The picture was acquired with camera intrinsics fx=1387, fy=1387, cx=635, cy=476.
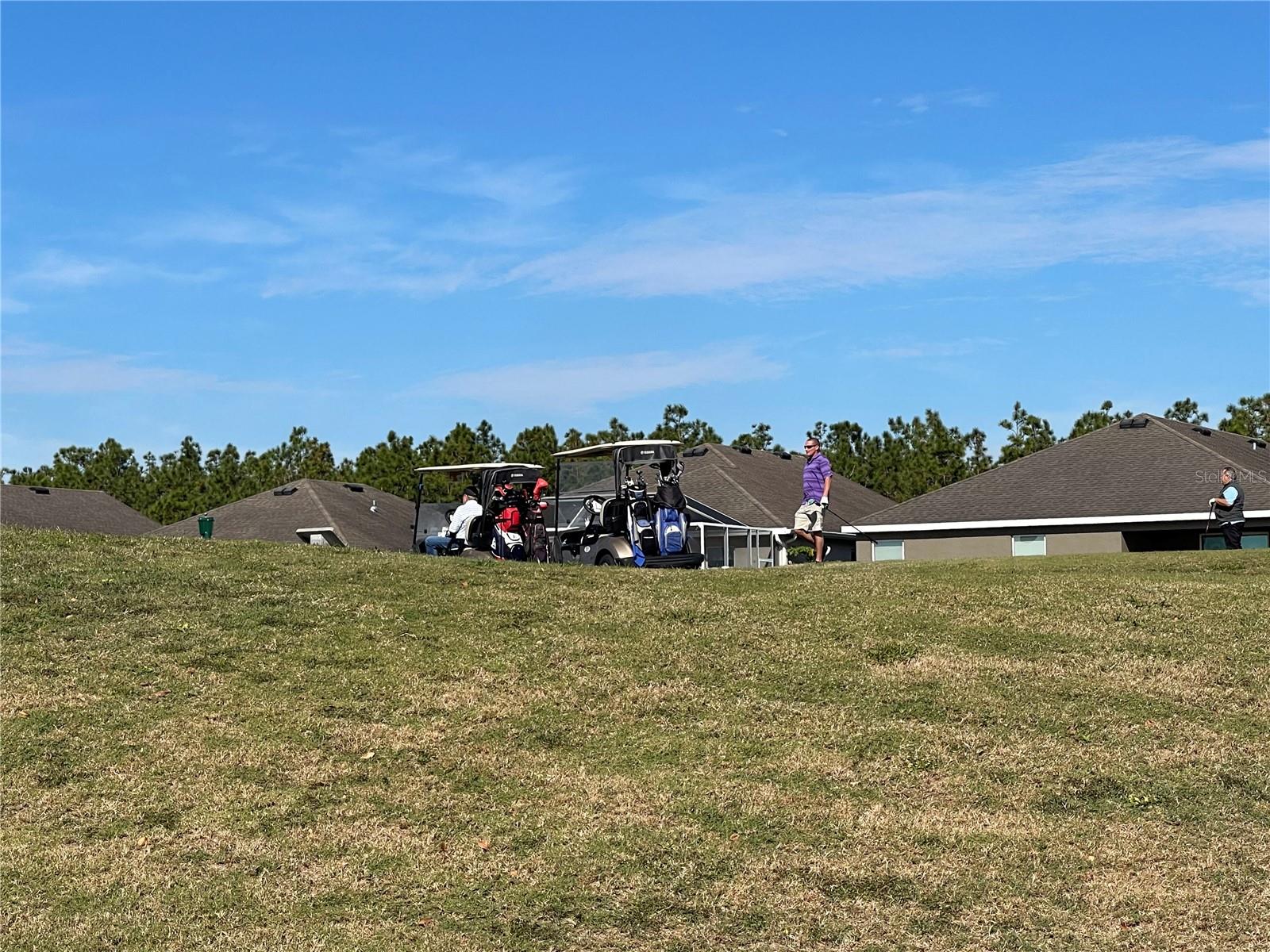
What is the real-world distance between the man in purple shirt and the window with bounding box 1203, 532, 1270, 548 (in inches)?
567

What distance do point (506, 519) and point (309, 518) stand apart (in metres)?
22.7

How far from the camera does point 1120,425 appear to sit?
36781 mm

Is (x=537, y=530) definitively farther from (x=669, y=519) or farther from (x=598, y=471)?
(x=669, y=519)

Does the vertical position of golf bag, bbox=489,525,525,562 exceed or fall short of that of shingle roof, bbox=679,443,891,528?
it falls short

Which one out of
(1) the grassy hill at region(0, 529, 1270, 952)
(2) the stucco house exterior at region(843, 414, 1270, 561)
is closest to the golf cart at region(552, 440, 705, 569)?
(1) the grassy hill at region(0, 529, 1270, 952)

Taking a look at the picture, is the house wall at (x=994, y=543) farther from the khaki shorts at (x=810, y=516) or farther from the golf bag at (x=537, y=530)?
the golf bag at (x=537, y=530)

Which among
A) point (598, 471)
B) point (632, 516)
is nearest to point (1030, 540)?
point (598, 471)

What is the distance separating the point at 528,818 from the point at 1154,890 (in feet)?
14.1

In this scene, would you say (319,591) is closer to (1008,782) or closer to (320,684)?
(320,684)

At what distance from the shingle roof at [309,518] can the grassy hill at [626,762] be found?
26.0 metres

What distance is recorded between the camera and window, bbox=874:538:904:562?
113ft

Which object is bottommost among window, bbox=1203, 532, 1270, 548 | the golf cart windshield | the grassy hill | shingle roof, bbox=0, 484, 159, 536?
the grassy hill

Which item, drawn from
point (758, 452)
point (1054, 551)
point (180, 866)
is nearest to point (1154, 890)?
point (180, 866)

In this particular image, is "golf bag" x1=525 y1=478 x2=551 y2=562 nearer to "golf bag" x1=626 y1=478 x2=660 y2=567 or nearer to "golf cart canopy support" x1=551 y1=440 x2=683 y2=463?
"golf cart canopy support" x1=551 y1=440 x2=683 y2=463
